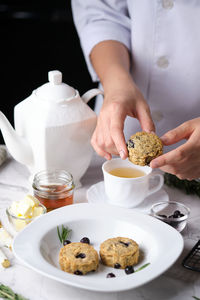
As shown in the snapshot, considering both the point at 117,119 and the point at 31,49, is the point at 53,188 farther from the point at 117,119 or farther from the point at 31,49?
the point at 31,49

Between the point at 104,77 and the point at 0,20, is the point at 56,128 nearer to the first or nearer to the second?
the point at 104,77

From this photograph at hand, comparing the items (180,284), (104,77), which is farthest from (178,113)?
(180,284)

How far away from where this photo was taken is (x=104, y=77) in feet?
5.68

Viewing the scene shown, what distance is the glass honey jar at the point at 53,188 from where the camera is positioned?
1.41 meters

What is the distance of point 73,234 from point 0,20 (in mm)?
2784

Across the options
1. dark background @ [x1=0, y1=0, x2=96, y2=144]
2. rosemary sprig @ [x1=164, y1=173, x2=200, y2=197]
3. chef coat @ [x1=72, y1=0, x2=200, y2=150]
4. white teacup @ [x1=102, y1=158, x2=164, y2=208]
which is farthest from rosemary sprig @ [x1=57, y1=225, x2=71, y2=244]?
dark background @ [x1=0, y1=0, x2=96, y2=144]

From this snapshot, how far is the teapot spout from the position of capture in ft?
4.97

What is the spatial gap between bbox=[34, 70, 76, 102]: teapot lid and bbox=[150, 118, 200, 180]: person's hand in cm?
37

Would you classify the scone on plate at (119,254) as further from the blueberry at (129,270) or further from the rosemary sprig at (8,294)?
the rosemary sprig at (8,294)

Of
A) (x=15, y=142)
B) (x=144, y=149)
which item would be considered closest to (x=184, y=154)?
(x=144, y=149)

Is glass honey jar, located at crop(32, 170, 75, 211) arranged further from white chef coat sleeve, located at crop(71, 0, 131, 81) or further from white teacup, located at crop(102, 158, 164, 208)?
white chef coat sleeve, located at crop(71, 0, 131, 81)

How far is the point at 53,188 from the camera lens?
1.46 metres

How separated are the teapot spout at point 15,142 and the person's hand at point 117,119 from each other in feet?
0.78

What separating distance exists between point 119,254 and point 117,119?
45cm
